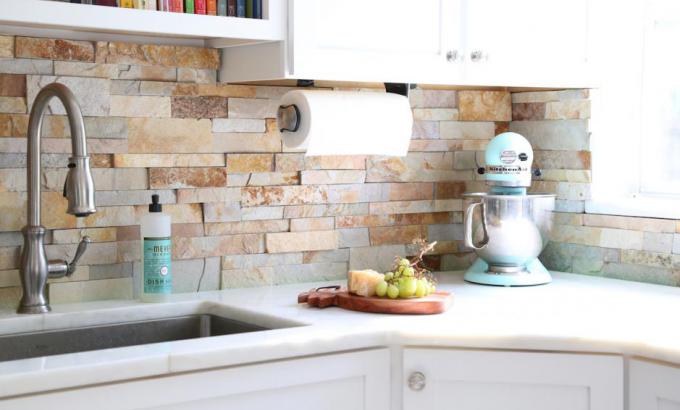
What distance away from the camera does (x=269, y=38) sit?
2.25 meters

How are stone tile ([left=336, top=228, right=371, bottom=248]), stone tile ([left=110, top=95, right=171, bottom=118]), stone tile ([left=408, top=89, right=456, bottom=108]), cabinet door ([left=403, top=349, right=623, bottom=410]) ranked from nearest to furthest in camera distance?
Answer: 1. cabinet door ([left=403, top=349, right=623, bottom=410])
2. stone tile ([left=110, top=95, right=171, bottom=118])
3. stone tile ([left=336, top=228, right=371, bottom=248])
4. stone tile ([left=408, top=89, right=456, bottom=108])

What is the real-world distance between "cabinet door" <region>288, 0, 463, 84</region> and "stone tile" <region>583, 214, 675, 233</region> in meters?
0.62

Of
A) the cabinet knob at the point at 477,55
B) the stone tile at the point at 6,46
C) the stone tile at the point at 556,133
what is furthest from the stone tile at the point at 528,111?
the stone tile at the point at 6,46

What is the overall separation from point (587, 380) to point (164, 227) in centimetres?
104

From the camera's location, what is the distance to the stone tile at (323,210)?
8.71 feet

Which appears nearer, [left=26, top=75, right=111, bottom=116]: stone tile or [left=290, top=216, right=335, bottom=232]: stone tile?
[left=26, top=75, right=111, bottom=116]: stone tile

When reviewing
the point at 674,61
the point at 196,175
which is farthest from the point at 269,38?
the point at 674,61

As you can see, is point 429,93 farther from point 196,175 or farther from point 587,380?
point 587,380

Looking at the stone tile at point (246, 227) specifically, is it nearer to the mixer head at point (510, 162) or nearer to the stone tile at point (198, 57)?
the stone tile at point (198, 57)

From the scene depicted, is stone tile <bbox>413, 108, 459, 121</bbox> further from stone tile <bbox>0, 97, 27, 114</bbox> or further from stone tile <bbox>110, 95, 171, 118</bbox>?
stone tile <bbox>0, 97, 27, 114</bbox>

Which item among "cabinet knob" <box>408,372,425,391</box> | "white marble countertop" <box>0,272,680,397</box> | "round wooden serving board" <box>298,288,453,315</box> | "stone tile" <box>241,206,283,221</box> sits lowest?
"cabinet knob" <box>408,372,425,391</box>

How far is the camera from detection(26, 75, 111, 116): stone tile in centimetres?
227

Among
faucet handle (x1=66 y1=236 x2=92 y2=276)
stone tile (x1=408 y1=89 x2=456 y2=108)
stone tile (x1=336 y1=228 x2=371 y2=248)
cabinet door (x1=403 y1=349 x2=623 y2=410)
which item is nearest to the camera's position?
cabinet door (x1=403 y1=349 x2=623 y2=410)

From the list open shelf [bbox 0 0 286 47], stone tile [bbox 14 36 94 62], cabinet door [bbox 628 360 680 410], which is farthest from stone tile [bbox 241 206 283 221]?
cabinet door [bbox 628 360 680 410]
